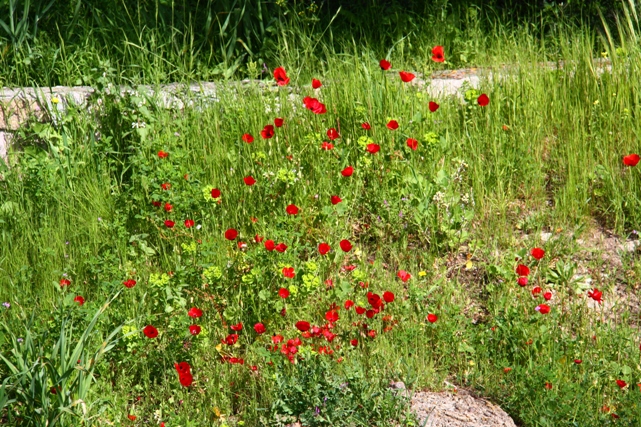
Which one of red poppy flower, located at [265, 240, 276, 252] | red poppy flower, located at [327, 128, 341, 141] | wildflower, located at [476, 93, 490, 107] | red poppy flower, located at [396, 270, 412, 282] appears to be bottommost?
red poppy flower, located at [396, 270, 412, 282]

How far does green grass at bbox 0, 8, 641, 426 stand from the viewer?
10.5ft

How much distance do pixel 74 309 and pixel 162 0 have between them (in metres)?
2.76

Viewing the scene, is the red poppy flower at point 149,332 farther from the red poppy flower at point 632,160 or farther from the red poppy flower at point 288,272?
the red poppy flower at point 632,160

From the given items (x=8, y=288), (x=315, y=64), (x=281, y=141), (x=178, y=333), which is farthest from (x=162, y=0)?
(x=178, y=333)

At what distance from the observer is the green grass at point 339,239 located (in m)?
3.19

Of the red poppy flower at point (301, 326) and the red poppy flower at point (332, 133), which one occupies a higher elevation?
the red poppy flower at point (332, 133)

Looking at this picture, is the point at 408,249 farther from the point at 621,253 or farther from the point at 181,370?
the point at 181,370

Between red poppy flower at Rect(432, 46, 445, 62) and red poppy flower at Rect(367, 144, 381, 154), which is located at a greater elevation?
red poppy flower at Rect(432, 46, 445, 62)

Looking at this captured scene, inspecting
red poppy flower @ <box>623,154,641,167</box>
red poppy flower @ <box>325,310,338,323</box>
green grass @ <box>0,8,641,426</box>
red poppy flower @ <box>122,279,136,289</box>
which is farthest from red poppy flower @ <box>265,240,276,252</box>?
red poppy flower @ <box>623,154,641,167</box>

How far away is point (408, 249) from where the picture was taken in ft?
13.2

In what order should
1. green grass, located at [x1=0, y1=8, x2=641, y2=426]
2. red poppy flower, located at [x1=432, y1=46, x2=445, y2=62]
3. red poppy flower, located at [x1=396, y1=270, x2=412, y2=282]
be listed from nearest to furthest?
green grass, located at [x1=0, y1=8, x2=641, y2=426] → red poppy flower, located at [x1=396, y1=270, x2=412, y2=282] → red poppy flower, located at [x1=432, y1=46, x2=445, y2=62]

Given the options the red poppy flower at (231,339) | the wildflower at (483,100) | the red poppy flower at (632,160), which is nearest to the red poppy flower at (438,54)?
the wildflower at (483,100)

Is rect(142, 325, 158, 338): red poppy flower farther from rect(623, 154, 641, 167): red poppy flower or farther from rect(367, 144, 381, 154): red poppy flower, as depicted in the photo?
rect(623, 154, 641, 167): red poppy flower

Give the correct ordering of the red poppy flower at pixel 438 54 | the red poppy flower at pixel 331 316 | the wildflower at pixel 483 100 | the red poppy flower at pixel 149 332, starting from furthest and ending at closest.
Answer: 1. the red poppy flower at pixel 438 54
2. the wildflower at pixel 483 100
3. the red poppy flower at pixel 331 316
4. the red poppy flower at pixel 149 332
